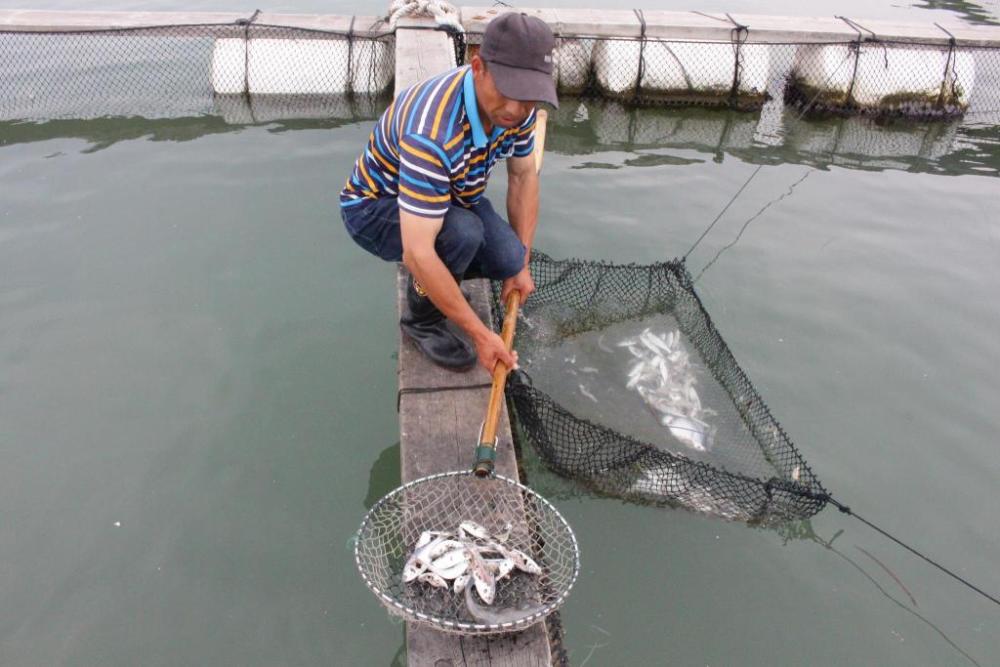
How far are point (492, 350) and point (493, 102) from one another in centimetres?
117

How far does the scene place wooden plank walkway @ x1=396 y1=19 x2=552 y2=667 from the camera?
2.68m

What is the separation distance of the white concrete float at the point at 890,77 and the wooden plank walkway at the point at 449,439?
24.5 ft

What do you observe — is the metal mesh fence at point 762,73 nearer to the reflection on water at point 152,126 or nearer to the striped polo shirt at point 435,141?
the reflection on water at point 152,126

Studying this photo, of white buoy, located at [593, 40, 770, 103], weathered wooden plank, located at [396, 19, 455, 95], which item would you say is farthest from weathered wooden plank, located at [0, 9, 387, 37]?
white buoy, located at [593, 40, 770, 103]

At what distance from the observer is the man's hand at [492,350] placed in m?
3.41

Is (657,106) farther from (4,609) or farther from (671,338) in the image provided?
(4,609)

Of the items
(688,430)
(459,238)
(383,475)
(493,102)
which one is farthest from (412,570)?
(688,430)

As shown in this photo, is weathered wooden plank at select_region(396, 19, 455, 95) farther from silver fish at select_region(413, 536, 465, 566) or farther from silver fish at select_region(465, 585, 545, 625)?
silver fish at select_region(465, 585, 545, 625)

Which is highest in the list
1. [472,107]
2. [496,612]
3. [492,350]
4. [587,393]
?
[472,107]

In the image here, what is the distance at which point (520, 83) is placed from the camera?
294 cm

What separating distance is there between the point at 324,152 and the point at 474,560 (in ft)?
20.6

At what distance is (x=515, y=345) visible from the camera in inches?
208

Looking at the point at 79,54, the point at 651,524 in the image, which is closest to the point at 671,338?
the point at 651,524

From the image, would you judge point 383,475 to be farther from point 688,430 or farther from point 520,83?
point 520,83
